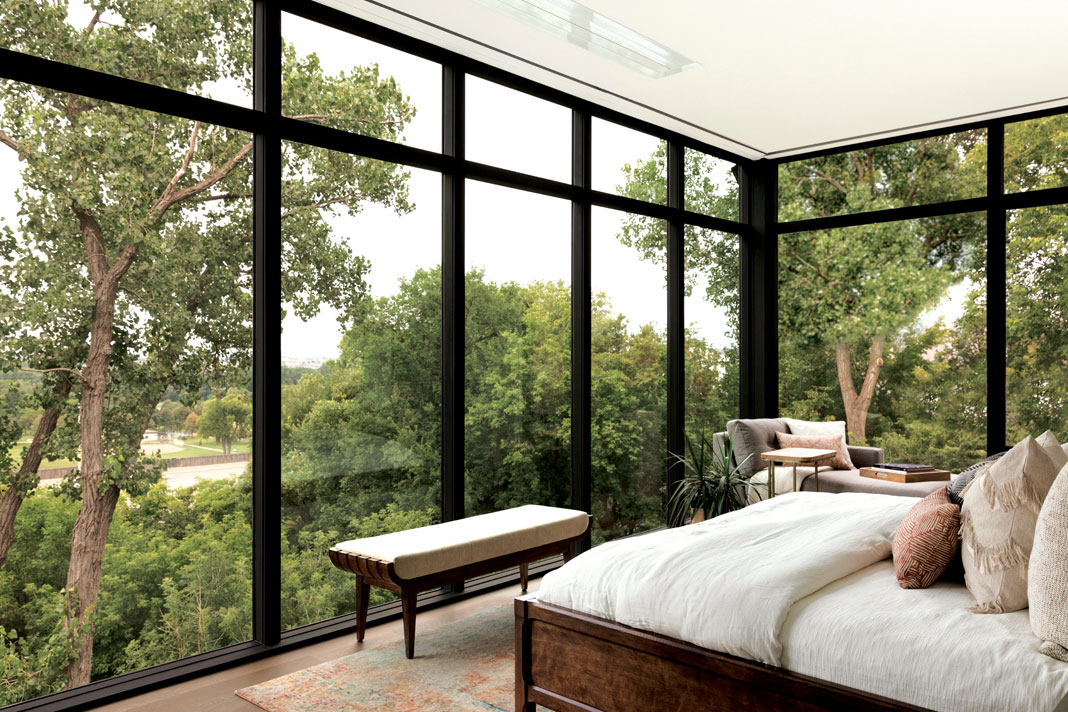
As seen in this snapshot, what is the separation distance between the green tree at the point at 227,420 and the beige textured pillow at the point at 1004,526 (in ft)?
9.19

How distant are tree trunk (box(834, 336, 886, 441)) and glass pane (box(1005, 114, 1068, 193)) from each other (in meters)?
1.47

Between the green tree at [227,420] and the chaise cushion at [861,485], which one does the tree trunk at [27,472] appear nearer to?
the green tree at [227,420]

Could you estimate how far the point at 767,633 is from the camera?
215 cm

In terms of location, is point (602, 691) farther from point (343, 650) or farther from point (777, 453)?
point (777, 453)

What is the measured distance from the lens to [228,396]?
11.2 ft

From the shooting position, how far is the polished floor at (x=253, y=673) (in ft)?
9.63

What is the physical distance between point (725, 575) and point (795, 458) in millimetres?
3079

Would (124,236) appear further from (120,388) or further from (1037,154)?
(1037,154)

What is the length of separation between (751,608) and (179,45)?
3089mm

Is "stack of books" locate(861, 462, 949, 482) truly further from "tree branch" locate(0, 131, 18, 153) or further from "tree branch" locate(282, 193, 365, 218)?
"tree branch" locate(0, 131, 18, 153)

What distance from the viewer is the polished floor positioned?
9.63 ft

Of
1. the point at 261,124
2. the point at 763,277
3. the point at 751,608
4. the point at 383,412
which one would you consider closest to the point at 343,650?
the point at 383,412

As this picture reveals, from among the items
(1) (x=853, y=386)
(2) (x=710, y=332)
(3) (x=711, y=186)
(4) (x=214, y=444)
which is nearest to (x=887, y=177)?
(3) (x=711, y=186)

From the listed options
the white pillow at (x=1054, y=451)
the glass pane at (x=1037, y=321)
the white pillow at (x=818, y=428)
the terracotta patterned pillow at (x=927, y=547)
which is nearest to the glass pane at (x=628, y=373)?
the white pillow at (x=818, y=428)
